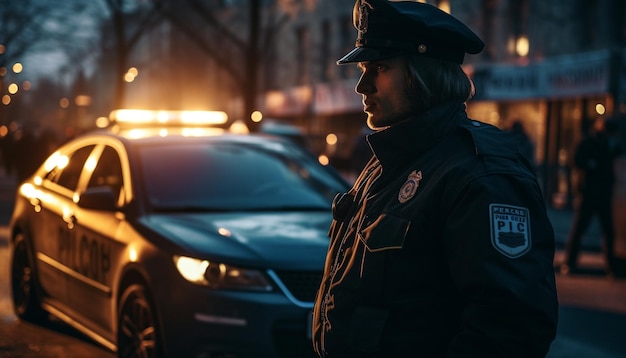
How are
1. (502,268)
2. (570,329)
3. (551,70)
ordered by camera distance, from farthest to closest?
1. (551,70)
2. (570,329)
3. (502,268)

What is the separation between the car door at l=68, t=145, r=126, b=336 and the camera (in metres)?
6.45

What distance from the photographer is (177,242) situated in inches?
233

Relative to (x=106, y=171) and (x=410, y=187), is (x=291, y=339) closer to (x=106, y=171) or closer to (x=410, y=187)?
(x=106, y=171)

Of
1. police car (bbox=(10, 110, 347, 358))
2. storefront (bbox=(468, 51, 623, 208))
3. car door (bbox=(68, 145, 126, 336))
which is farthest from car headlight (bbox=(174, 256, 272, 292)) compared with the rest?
storefront (bbox=(468, 51, 623, 208))

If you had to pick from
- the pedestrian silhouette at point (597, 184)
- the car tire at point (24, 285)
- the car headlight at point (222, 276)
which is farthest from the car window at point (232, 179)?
the pedestrian silhouette at point (597, 184)

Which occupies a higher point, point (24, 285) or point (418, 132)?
point (418, 132)

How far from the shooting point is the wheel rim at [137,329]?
579 centimetres

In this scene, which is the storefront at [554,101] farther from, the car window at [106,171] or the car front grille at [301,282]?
the car front grille at [301,282]

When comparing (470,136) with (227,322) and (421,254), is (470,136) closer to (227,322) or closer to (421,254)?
(421,254)

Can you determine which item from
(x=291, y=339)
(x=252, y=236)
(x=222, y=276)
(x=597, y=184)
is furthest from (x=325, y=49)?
(x=291, y=339)

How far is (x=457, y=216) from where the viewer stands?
245 cm

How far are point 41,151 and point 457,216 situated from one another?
85.7 ft

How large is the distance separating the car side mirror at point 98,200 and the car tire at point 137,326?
2.03 feet

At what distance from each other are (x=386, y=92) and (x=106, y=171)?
5.08 metres
